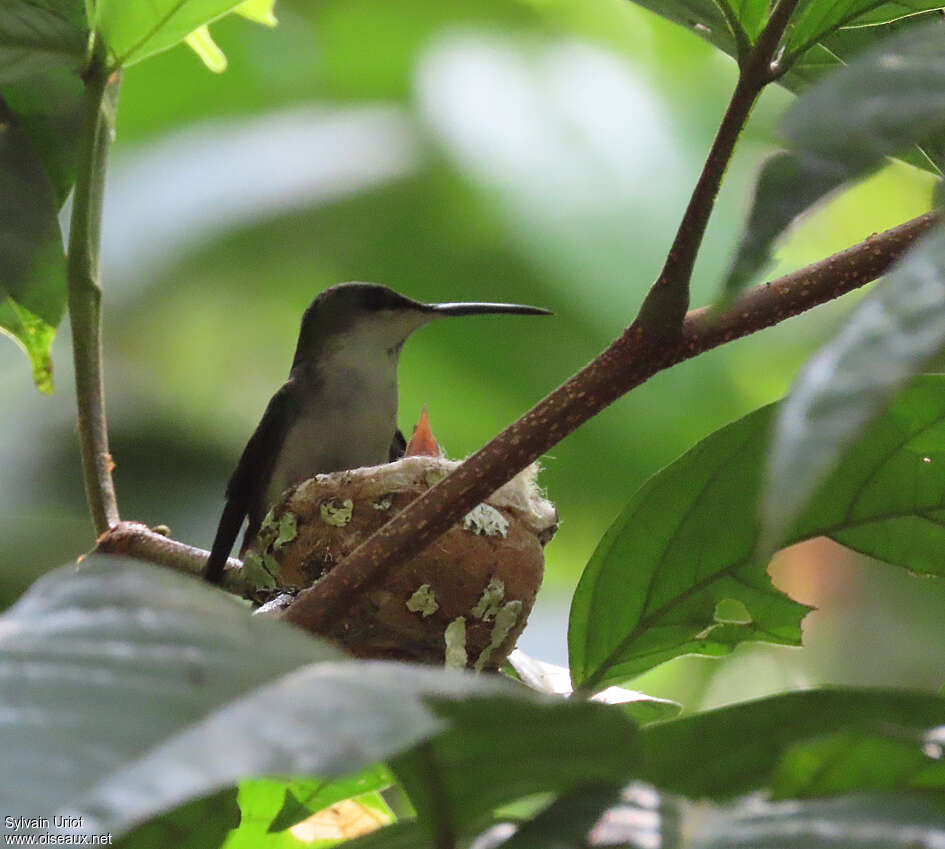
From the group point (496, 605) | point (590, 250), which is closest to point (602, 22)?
point (590, 250)

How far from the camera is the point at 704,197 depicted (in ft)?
2.85

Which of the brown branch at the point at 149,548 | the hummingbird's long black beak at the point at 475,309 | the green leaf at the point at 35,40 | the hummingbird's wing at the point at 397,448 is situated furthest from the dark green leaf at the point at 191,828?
the hummingbird's wing at the point at 397,448

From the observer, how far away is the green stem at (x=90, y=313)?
1411 mm

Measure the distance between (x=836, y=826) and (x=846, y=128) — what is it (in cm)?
28

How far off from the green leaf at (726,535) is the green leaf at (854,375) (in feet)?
1.97

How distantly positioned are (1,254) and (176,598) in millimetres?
1186

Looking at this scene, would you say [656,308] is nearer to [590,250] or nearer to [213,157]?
[590,250]

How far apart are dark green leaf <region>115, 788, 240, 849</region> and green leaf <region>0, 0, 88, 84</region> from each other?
0.96 meters

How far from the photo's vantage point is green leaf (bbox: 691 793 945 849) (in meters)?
0.45

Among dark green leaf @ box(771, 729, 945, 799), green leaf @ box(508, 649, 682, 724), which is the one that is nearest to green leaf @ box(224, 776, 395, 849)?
green leaf @ box(508, 649, 682, 724)

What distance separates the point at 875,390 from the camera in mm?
390

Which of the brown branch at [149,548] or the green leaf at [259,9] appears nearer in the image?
the brown branch at [149,548]

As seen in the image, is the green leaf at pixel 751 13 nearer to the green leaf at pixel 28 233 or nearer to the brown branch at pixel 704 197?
the brown branch at pixel 704 197

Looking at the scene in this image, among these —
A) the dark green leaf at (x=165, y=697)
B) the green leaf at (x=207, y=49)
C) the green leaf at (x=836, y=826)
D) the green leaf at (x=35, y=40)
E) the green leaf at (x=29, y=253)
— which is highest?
the green leaf at (x=207, y=49)
